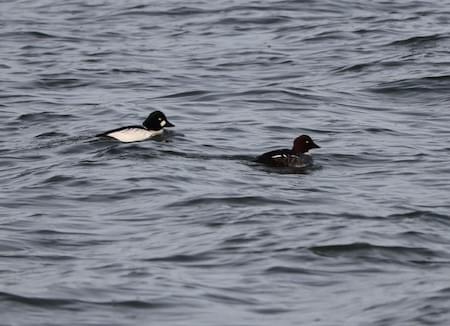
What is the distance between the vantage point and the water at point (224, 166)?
12289mm

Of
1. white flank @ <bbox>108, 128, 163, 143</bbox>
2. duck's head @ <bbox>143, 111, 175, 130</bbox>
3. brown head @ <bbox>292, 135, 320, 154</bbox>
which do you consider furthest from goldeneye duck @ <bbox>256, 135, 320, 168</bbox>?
duck's head @ <bbox>143, 111, 175, 130</bbox>

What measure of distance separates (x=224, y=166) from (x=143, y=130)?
1.73m

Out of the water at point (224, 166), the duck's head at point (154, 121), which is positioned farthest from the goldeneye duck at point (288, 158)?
the duck's head at point (154, 121)

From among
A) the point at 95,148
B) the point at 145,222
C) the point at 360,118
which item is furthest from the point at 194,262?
the point at 360,118

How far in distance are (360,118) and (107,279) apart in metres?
8.85

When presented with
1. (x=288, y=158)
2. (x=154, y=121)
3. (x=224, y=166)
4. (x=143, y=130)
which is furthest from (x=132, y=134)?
(x=288, y=158)

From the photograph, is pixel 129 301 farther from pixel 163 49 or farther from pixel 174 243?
pixel 163 49

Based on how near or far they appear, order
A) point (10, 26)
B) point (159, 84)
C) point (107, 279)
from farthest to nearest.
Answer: point (10, 26)
point (159, 84)
point (107, 279)

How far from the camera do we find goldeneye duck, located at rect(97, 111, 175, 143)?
1888cm

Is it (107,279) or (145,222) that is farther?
(145,222)

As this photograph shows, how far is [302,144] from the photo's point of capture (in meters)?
18.0

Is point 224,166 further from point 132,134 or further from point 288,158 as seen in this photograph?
point 132,134

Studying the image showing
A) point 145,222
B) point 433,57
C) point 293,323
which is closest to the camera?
point 293,323

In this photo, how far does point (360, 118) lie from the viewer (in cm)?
2084
